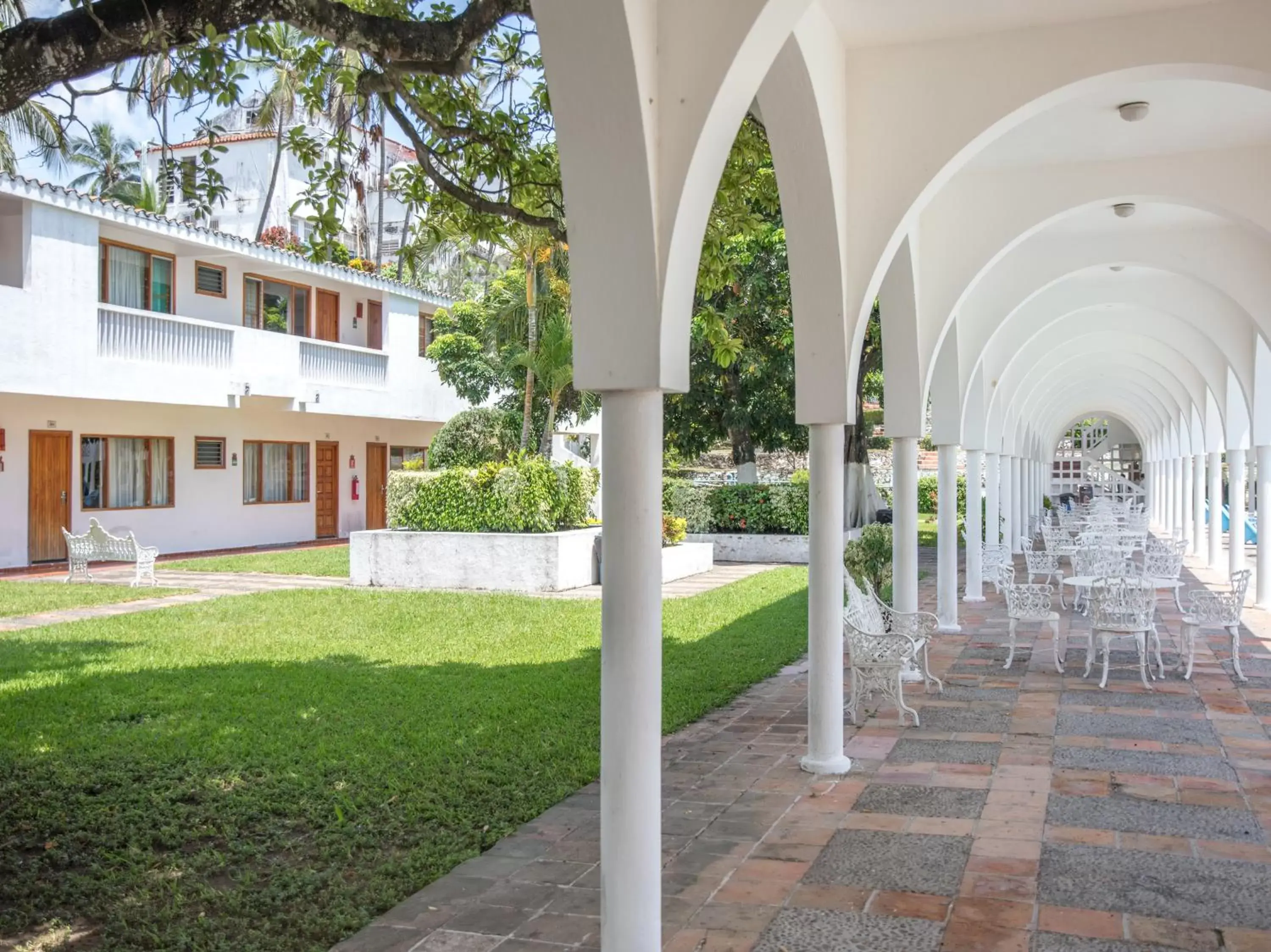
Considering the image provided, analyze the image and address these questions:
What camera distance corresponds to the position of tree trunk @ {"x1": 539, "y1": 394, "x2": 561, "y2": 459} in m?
18.7

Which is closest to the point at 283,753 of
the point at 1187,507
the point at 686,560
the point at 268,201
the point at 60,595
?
the point at 60,595

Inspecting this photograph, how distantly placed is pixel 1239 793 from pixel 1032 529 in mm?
23625

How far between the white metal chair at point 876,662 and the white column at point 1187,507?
17882 mm

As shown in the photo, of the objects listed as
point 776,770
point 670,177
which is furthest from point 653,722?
point 776,770

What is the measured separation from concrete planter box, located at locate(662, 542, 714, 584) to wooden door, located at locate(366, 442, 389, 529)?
364 inches

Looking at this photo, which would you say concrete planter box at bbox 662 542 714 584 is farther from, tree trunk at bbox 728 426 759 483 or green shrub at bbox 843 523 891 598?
green shrub at bbox 843 523 891 598

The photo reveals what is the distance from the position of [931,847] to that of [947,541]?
7.82 metres

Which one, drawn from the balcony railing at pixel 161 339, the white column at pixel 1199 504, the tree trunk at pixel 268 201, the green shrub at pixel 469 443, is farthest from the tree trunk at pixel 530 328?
the tree trunk at pixel 268 201

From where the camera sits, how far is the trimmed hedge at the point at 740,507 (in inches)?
778

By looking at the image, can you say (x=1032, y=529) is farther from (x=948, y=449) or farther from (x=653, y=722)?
(x=653, y=722)

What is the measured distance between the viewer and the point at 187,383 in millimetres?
18438

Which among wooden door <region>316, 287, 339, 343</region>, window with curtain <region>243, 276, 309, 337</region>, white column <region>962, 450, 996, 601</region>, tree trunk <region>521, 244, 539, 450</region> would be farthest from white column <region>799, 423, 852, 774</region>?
wooden door <region>316, 287, 339, 343</region>

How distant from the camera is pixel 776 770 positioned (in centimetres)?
655

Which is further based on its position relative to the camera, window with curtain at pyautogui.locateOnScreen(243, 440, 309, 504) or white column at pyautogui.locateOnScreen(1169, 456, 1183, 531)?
white column at pyautogui.locateOnScreen(1169, 456, 1183, 531)
